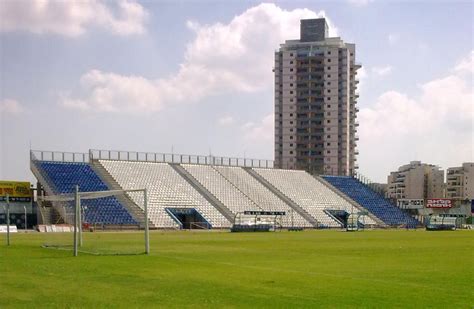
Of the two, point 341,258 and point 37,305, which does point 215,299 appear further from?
point 341,258

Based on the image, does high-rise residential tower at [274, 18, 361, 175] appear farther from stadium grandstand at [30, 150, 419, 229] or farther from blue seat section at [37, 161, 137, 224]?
blue seat section at [37, 161, 137, 224]

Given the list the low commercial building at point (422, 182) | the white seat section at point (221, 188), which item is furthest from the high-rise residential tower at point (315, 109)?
the white seat section at point (221, 188)

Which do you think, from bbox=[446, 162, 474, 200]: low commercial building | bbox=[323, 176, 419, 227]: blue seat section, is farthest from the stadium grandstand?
bbox=[446, 162, 474, 200]: low commercial building

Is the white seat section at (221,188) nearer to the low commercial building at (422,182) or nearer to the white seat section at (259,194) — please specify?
the white seat section at (259,194)

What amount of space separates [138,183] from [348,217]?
2988 centimetres

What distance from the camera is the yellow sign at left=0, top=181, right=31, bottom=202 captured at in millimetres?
73000

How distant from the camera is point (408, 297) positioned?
46.0 feet

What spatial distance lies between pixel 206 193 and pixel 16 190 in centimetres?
2357

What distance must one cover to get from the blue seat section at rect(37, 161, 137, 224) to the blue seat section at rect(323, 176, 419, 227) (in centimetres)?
4019

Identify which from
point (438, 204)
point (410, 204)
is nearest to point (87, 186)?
point (438, 204)

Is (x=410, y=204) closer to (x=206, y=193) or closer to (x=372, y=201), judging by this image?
(x=372, y=201)

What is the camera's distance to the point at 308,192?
304ft

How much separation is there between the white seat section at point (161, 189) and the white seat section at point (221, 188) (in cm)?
281

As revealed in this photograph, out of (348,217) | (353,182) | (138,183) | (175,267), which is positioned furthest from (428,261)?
(353,182)
